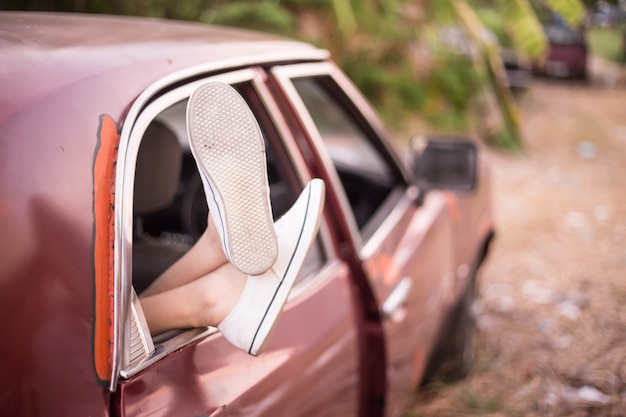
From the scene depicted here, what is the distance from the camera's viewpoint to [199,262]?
142cm

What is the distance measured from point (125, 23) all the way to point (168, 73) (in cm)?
54

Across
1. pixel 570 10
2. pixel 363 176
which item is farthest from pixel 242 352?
pixel 570 10

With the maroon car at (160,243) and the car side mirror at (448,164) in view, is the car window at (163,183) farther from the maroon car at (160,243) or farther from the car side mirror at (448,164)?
the car side mirror at (448,164)

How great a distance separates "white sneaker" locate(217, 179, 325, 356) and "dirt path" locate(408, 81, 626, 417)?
1.98 metres

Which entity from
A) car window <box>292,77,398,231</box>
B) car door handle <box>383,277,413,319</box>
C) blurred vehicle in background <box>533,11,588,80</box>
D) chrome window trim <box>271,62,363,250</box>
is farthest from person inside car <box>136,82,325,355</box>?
blurred vehicle in background <box>533,11,588,80</box>

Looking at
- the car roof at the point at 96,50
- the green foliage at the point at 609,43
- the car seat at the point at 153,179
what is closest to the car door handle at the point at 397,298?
the car seat at the point at 153,179

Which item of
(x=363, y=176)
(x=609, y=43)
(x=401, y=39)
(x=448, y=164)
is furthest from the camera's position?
(x=609, y=43)

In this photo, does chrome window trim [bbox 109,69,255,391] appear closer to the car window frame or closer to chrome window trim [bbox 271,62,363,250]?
the car window frame

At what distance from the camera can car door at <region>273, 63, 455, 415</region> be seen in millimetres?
2020

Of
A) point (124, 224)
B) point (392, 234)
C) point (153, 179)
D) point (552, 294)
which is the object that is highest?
point (124, 224)

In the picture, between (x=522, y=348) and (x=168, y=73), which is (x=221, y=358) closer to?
(x=168, y=73)

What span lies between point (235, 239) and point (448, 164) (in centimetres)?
153

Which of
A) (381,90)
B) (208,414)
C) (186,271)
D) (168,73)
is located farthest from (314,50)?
(381,90)

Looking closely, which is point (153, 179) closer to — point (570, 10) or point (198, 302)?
point (198, 302)
